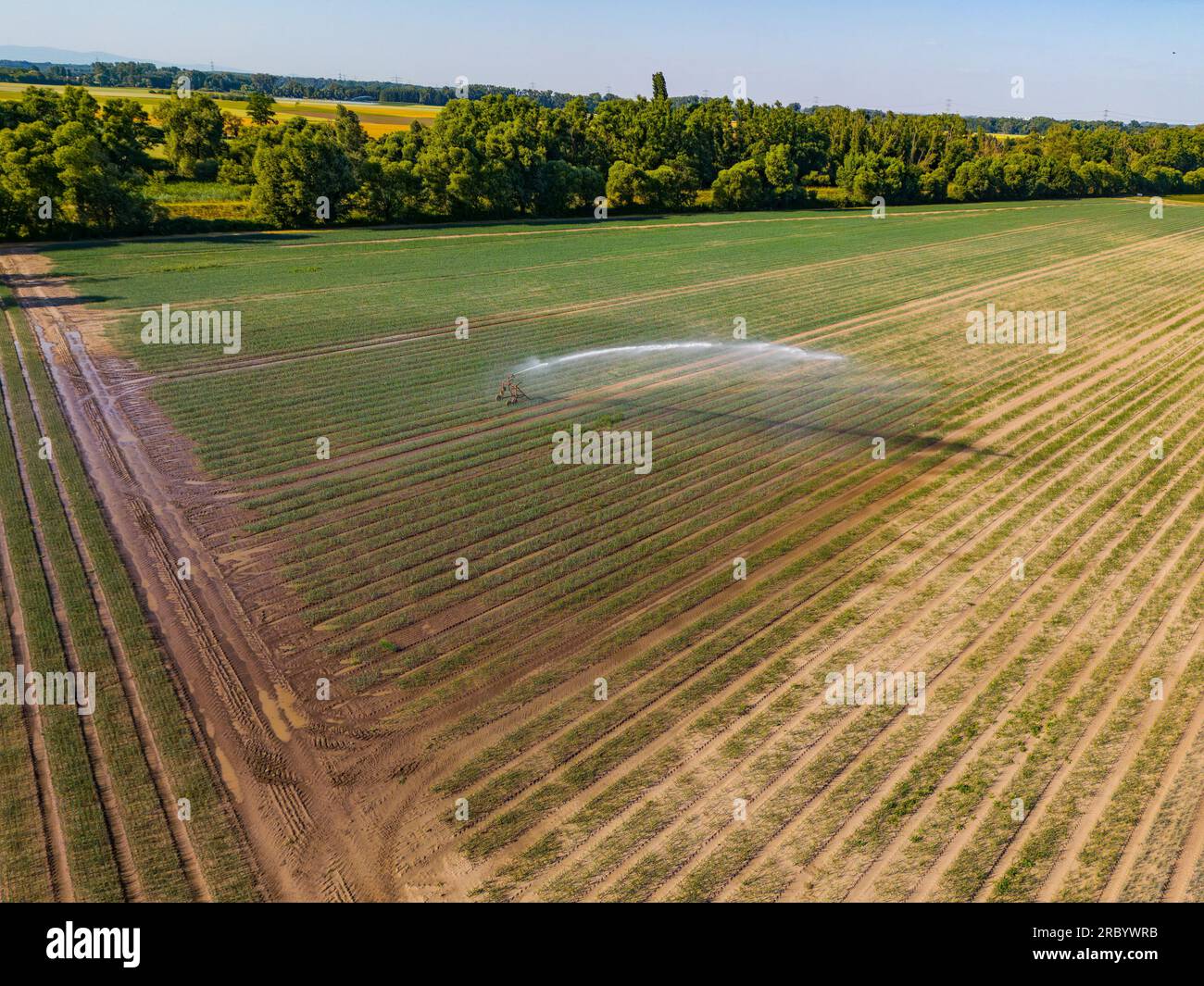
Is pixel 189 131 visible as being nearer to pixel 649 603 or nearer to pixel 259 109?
pixel 259 109

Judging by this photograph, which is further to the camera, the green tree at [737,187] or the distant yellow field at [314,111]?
the distant yellow field at [314,111]

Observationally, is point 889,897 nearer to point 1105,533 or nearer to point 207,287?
point 1105,533

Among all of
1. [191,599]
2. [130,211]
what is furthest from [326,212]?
[191,599]

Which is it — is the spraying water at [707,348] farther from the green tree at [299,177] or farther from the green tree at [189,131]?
the green tree at [189,131]

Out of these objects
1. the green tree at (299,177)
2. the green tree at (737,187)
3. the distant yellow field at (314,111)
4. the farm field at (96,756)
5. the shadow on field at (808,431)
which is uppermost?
the distant yellow field at (314,111)

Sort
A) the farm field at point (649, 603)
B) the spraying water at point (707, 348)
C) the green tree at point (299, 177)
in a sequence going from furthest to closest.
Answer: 1. the green tree at point (299, 177)
2. the spraying water at point (707, 348)
3. the farm field at point (649, 603)

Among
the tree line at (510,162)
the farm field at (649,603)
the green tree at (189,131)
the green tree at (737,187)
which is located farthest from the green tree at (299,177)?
the green tree at (737,187)

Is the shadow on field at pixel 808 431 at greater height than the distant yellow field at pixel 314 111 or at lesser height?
lesser
